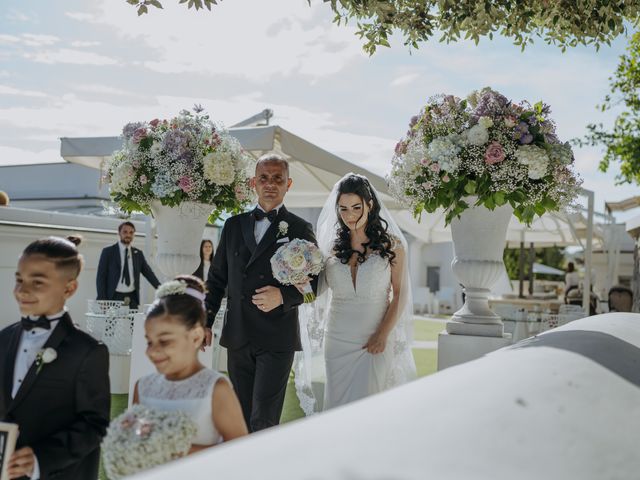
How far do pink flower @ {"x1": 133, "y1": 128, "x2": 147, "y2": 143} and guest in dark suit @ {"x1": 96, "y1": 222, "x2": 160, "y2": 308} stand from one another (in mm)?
3830

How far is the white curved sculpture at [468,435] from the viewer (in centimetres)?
117

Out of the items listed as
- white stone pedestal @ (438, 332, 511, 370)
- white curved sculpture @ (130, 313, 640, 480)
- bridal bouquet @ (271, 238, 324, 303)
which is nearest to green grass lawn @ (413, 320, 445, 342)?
white stone pedestal @ (438, 332, 511, 370)

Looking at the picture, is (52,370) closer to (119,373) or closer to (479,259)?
(479,259)

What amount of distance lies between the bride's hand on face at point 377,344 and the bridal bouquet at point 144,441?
2385mm

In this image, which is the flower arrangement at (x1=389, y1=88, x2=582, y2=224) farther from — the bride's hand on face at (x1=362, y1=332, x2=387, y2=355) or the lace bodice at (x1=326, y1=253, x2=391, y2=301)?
the bride's hand on face at (x1=362, y1=332, x2=387, y2=355)

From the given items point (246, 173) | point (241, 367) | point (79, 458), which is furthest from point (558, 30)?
point (79, 458)

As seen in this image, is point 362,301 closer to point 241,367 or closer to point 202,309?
point 241,367

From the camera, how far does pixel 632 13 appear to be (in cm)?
514

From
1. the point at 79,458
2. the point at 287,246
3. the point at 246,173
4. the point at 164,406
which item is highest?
the point at 246,173

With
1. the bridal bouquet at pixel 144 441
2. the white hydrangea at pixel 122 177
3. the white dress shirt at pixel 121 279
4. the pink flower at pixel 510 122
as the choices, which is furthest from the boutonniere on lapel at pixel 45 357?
the white dress shirt at pixel 121 279

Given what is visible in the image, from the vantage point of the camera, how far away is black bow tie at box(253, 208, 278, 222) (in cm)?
426

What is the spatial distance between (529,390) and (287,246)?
2.32 meters

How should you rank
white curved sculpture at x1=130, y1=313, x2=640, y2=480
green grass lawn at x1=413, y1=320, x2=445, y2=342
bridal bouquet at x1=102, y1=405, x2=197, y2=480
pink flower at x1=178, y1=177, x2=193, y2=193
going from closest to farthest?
white curved sculpture at x1=130, y1=313, x2=640, y2=480 < bridal bouquet at x1=102, y1=405, x2=197, y2=480 < pink flower at x1=178, y1=177, x2=193, y2=193 < green grass lawn at x1=413, y1=320, x2=445, y2=342

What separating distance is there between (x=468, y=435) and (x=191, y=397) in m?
1.03
